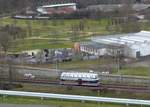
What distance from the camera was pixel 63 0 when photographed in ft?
63.8

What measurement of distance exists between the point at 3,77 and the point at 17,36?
4965mm

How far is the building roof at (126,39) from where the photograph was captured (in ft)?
33.2

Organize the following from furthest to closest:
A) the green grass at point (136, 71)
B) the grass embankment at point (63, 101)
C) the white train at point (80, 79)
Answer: the green grass at point (136, 71) → the white train at point (80, 79) → the grass embankment at point (63, 101)

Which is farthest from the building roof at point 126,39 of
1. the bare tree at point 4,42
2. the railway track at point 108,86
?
the railway track at point 108,86

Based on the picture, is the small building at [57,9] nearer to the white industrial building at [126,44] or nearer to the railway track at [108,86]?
the white industrial building at [126,44]

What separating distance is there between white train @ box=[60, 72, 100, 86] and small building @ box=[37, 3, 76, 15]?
9.61 metres

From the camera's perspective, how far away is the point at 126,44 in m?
9.89

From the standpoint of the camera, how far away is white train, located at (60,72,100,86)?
6.88 m

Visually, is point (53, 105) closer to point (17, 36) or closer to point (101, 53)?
point (101, 53)

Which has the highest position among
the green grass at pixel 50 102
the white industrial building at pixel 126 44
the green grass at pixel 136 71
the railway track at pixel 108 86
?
the white industrial building at pixel 126 44

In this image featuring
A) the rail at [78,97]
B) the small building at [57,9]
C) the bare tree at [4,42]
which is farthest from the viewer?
the small building at [57,9]

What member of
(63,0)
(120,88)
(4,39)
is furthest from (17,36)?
(63,0)

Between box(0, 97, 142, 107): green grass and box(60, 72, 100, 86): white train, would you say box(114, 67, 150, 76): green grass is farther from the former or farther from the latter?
box(0, 97, 142, 107): green grass

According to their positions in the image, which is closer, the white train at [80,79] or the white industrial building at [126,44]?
the white train at [80,79]
